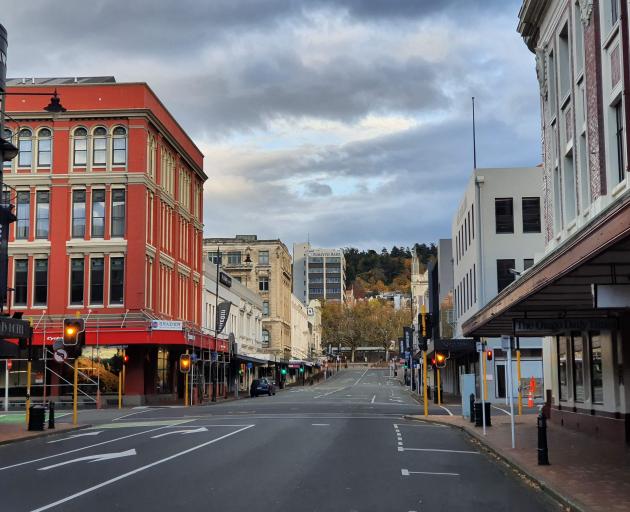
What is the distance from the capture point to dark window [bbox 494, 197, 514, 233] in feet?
176

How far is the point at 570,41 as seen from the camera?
25.4m

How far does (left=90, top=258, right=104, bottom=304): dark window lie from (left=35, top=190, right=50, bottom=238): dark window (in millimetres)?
3689

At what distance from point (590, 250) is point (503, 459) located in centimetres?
795

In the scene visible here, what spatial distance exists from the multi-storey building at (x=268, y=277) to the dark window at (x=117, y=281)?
56630 mm

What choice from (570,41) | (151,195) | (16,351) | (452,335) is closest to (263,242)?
(452,335)

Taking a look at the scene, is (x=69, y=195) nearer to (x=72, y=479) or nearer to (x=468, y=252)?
(x=468, y=252)

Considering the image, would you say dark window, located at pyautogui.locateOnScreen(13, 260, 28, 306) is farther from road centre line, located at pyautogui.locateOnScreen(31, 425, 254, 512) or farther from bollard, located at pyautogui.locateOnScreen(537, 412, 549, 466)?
bollard, located at pyautogui.locateOnScreen(537, 412, 549, 466)

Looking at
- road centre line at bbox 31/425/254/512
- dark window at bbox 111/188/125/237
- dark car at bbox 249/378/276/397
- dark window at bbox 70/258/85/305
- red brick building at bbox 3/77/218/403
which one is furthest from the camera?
dark car at bbox 249/378/276/397

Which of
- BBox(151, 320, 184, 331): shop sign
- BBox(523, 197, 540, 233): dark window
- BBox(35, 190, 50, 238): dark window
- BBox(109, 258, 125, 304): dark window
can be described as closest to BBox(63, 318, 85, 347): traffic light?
BBox(151, 320, 184, 331): shop sign

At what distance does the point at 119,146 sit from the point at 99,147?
129cm

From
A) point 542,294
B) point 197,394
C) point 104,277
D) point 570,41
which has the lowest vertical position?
point 197,394

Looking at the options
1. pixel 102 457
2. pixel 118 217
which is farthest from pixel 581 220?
pixel 118 217

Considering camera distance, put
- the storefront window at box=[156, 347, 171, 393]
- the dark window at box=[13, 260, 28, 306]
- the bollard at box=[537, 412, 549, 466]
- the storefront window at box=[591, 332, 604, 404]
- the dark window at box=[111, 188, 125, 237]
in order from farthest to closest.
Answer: the storefront window at box=[156, 347, 171, 393], the dark window at box=[111, 188, 125, 237], the dark window at box=[13, 260, 28, 306], the storefront window at box=[591, 332, 604, 404], the bollard at box=[537, 412, 549, 466]

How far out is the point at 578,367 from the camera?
2684 centimetres
